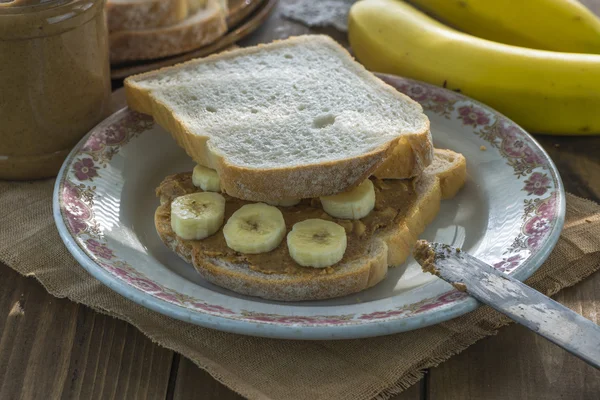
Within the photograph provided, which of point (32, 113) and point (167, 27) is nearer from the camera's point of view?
point (32, 113)

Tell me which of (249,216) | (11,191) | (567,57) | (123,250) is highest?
(567,57)

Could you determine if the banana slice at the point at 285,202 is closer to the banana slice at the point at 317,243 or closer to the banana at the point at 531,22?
the banana slice at the point at 317,243

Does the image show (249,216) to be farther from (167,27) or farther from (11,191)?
(167,27)

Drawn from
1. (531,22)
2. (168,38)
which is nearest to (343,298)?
(168,38)

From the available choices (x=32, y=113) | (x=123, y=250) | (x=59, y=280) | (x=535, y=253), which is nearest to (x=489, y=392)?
(x=535, y=253)

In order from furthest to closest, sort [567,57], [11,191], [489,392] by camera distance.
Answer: [567,57] → [11,191] → [489,392]

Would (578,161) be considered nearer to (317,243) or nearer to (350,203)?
(350,203)

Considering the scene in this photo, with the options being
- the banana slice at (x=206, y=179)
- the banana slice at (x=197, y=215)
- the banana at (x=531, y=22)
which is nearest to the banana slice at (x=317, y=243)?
the banana slice at (x=197, y=215)
